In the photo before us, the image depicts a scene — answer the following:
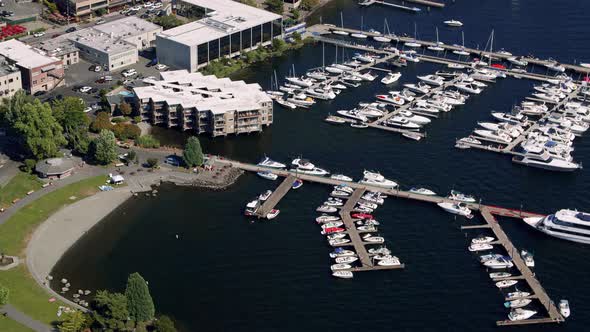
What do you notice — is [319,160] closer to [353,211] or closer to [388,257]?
[353,211]

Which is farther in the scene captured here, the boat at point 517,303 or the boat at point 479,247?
the boat at point 479,247

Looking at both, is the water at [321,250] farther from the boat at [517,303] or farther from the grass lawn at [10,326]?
the grass lawn at [10,326]

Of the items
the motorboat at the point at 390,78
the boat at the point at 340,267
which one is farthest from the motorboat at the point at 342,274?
the motorboat at the point at 390,78

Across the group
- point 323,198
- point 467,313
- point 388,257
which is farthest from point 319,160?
point 467,313

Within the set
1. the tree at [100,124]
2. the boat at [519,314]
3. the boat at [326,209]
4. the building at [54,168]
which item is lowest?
the boat at [519,314]

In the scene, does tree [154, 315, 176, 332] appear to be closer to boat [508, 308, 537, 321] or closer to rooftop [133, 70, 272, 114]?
boat [508, 308, 537, 321]
